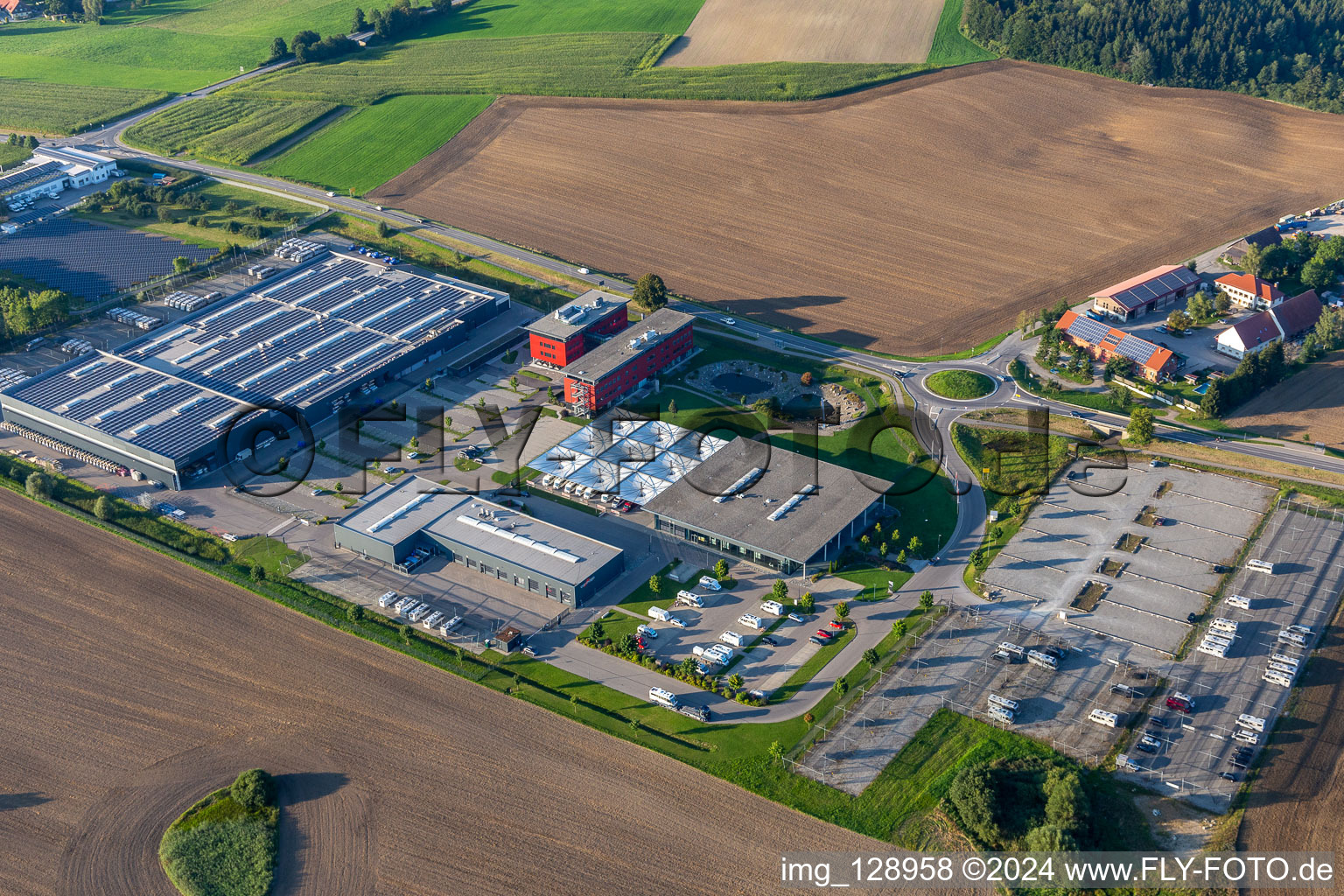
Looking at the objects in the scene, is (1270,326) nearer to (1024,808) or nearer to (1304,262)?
(1304,262)

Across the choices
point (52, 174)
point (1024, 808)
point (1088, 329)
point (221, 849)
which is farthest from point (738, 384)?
point (52, 174)

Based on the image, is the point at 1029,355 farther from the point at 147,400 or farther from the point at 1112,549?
the point at 147,400

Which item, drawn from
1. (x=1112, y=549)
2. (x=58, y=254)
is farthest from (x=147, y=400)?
(x=1112, y=549)

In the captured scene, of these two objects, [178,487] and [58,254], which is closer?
[178,487]

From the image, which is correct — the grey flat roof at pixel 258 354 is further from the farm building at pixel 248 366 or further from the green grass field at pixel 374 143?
the green grass field at pixel 374 143

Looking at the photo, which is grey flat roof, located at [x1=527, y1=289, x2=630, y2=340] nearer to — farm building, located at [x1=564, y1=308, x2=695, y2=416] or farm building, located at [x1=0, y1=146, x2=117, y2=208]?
farm building, located at [x1=564, y1=308, x2=695, y2=416]

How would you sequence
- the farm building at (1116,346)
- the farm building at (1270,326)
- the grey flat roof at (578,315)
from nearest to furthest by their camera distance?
the farm building at (1116,346) < the farm building at (1270,326) < the grey flat roof at (578,315)

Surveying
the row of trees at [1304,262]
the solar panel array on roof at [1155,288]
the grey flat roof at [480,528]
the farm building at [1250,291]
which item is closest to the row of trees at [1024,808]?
the grey flat roof at [480,528]
